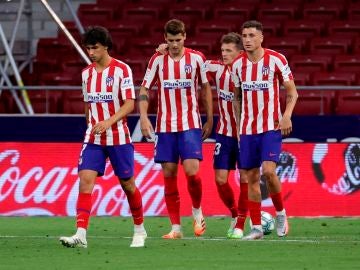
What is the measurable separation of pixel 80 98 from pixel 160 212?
462cm

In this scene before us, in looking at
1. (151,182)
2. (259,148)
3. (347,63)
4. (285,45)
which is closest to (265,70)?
(259,148)

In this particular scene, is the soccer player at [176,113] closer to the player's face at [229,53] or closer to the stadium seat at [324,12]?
the player's face at [229,53]

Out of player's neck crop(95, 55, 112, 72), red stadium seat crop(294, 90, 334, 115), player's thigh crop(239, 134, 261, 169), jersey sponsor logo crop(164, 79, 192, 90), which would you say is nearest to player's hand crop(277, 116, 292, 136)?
player's thigh crop(239, 134, 261, 169)

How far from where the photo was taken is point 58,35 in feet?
84.1

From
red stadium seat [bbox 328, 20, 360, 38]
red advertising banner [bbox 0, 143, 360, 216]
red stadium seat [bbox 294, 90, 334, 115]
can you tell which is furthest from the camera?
red stadium seat [bbox 328, 20, 360, 38]

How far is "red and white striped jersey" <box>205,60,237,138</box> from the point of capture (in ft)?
47.8

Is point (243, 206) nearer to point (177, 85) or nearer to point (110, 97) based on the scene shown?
point (177, 85)

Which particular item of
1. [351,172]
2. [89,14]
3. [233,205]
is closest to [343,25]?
[89,14]

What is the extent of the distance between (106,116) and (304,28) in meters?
12.0

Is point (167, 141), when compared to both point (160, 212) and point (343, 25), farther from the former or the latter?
point (343, 25)

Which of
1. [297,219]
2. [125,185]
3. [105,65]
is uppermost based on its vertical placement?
[105,65]

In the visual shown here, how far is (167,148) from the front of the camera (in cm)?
1388

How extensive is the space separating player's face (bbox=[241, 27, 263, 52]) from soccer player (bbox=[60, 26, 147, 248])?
4.76ft

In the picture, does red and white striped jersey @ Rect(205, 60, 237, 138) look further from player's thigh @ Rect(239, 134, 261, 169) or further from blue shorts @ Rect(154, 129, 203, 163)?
player's thigh @ Rect(239, 134, 261, 169)
